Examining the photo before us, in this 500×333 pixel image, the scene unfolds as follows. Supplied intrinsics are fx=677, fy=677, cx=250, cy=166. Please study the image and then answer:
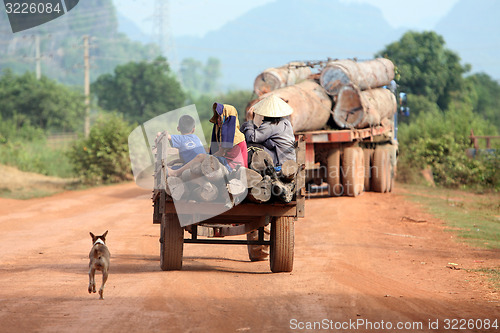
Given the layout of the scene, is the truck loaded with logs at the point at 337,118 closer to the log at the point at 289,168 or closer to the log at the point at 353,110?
the log at the point at 353,110

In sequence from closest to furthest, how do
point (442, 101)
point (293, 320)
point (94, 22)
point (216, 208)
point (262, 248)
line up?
point (293, 320) → point (216, 208) → point (262, 248) → point (442, 101) → point (94, 22)

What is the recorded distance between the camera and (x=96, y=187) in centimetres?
2384

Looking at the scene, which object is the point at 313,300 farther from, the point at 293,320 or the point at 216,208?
the point at 216,208

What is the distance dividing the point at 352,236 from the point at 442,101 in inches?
1426

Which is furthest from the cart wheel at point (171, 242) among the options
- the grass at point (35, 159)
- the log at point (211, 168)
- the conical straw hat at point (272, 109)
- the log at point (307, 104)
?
the grass at point (35, 159)

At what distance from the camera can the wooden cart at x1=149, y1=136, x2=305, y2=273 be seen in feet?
24.8

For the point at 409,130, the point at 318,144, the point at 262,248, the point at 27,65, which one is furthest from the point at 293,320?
the point at 27,65

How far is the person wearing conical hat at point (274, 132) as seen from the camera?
28.3 feet

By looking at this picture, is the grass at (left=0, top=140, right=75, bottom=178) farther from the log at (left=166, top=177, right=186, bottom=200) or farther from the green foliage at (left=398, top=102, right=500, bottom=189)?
the log at (left=166, top=177, right=186, bottom=200)

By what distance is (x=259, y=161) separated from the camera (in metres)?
7.71

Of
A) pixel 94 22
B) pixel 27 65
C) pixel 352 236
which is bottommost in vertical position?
pixel 352 236

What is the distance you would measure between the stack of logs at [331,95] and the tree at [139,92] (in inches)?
1402

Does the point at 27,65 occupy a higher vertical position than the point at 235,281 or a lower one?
higher

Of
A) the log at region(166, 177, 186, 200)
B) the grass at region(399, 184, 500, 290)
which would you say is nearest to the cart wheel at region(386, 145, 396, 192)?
the grass at region(399, 184, 500, 290)
